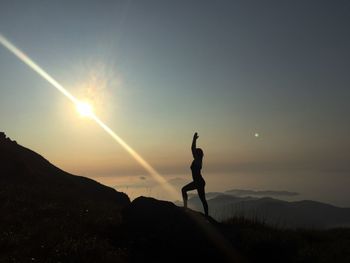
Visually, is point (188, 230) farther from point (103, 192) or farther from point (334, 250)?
point (103, 192)

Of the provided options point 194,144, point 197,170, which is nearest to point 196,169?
point 197,170

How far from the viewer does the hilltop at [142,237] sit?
1429 cm

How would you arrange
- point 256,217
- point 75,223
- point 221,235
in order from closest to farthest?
1. point 221,235
2. point 75,223
3. point 256,217

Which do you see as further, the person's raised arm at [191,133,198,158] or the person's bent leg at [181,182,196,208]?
the person's bent leg at [181,182,196,208]

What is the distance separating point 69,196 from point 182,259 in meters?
11.2

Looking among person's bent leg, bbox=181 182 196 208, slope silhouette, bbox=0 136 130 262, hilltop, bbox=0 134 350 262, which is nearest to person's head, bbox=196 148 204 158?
person's bent leg, bbox=181 182 196 208

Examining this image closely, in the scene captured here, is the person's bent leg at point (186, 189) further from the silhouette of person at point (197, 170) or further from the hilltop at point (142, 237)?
the hilltop at point (142, 237)

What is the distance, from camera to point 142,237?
632 inches

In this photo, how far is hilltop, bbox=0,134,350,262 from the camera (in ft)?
46.9

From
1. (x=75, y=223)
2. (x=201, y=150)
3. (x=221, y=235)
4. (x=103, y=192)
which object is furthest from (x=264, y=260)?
(x=103, y=192)

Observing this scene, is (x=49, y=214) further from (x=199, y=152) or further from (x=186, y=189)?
(x=199, y=152)

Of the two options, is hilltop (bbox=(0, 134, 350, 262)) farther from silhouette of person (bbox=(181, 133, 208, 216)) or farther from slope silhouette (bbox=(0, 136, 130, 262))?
silhouette of person (bbox=(181, 133, 208, 216))

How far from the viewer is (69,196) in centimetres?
2436

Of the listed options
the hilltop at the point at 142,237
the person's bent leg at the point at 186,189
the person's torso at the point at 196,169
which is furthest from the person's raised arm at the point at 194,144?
the hilltop at the point at 142,237
